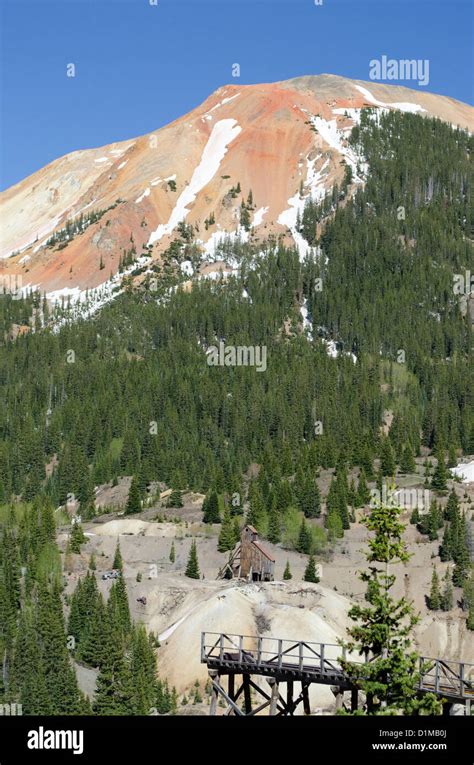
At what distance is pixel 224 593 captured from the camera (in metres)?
118

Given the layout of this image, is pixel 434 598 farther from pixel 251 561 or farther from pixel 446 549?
pixel 251 561

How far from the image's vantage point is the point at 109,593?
126312 millimetres

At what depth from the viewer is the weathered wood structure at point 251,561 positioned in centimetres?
12900

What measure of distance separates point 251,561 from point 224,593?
12.8 meters

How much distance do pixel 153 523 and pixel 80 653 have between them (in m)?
45.9

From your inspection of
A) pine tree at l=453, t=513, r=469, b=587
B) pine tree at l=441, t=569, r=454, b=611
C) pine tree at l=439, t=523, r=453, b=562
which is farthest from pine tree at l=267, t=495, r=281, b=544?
pine tree at l=441, t=569, r=454, b=611

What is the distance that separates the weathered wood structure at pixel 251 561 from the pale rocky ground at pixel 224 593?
2406 mm

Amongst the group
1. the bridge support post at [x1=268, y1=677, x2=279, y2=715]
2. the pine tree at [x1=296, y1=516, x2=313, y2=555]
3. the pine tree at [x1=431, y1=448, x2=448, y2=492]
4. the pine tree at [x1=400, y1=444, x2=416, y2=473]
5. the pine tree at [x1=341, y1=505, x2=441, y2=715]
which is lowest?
the bridge support post at [x1=268, y1=677, x2=279, y2=715]

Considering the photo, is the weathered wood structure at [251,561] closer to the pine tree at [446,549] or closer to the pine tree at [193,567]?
the pine tree at [193,567]

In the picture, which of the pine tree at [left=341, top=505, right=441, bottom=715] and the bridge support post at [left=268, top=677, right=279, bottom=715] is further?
the bridge support post at [left=268, top=677, right=279, bottom=715]

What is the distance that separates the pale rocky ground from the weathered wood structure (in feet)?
7.89

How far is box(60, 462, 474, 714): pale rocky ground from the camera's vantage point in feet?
364

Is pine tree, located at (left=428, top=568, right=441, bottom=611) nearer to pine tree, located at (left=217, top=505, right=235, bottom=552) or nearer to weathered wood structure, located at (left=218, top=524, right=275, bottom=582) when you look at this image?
weathered wood structure, located at (left=218, top=524, right=275, bottom=582)
